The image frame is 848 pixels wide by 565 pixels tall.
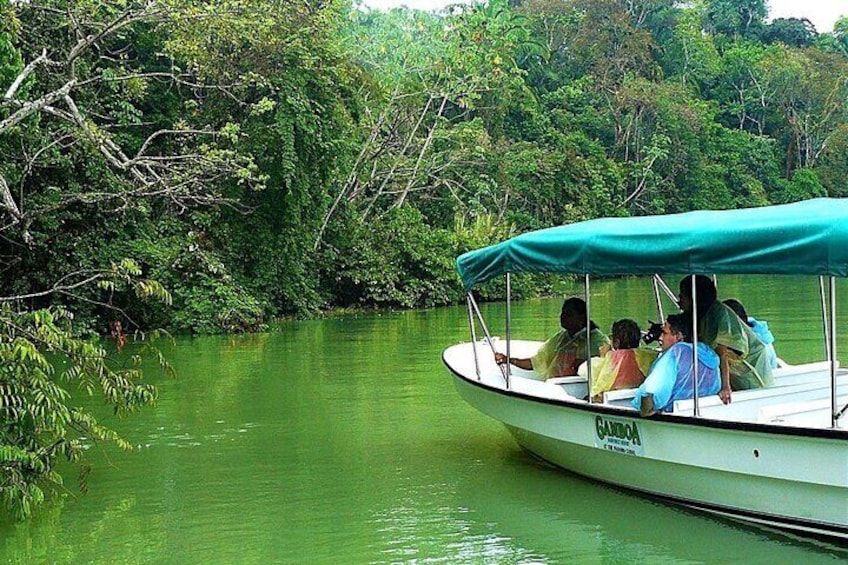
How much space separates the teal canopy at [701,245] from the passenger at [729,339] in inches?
19.2

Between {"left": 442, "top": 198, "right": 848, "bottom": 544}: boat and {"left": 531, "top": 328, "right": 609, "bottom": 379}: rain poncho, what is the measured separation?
312 mm

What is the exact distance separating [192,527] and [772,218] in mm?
4045

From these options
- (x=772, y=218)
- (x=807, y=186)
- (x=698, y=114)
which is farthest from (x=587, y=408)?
(x=807, y=186)

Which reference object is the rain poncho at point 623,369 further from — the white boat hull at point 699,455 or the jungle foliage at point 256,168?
the jungle foliage at point 256,168

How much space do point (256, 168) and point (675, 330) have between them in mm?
11946

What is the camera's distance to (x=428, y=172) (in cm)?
2831

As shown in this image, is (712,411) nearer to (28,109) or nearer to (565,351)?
(565,351)

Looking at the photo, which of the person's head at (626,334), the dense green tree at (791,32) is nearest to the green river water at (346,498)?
the person's head at (626,334)

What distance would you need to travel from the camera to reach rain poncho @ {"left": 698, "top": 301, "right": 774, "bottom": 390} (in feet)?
24.1

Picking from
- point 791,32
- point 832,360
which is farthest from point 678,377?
point 791,32

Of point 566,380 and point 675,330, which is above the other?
point 675,330

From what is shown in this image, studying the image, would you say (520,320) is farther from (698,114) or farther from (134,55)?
(698,114)

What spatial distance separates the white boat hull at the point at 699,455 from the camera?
235 inches

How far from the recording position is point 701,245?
664cm
